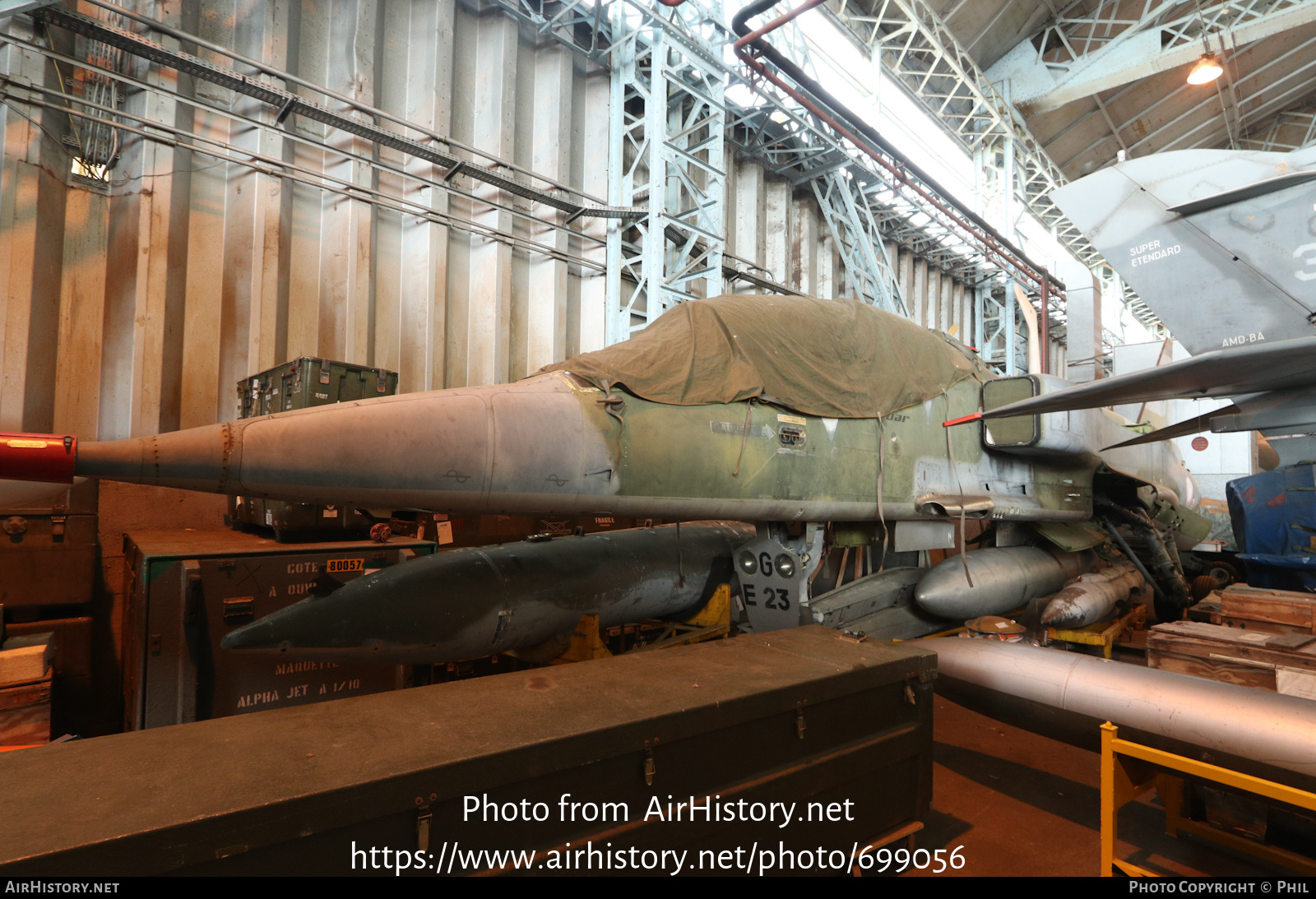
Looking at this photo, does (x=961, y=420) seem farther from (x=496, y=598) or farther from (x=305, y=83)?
(x=305, y=83)

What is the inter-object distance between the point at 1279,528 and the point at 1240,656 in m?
4.74

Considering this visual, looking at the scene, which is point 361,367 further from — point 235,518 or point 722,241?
point 722,241

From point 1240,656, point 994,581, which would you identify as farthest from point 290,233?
point 1240,656

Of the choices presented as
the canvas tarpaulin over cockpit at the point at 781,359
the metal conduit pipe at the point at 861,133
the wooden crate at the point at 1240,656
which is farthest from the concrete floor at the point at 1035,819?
the metal conduit pipe at the point at 861,133

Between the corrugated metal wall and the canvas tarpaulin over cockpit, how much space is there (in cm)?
381

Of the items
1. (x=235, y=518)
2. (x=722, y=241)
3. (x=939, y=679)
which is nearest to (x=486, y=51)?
(x=722, y=241)

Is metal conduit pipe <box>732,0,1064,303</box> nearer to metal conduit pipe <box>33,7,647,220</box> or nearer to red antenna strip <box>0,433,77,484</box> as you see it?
metal conduit pipe <box>33,7,647,220</box>

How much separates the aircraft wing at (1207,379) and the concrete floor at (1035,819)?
8.27ft

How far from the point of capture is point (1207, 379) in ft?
15.0

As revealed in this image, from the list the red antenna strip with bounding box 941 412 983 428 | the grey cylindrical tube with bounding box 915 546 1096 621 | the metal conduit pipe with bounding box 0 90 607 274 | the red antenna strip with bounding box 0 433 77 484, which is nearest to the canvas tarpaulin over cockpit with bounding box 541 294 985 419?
the red antenna strip with bounding box 941 412 983 428

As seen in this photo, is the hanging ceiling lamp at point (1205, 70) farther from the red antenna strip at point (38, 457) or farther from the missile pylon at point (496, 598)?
the red antenna strip at point (38, 457)

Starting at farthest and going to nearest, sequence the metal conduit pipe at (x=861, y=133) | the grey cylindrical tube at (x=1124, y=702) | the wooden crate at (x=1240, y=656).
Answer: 1. the metal conduit pipe at (x=861, y=133)
2. the wooden crate at (x=1240, y=656)
3. the grey cylindrical tube at (x=1124, y=702)

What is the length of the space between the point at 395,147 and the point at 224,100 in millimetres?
1589

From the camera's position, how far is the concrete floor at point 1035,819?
307cm
